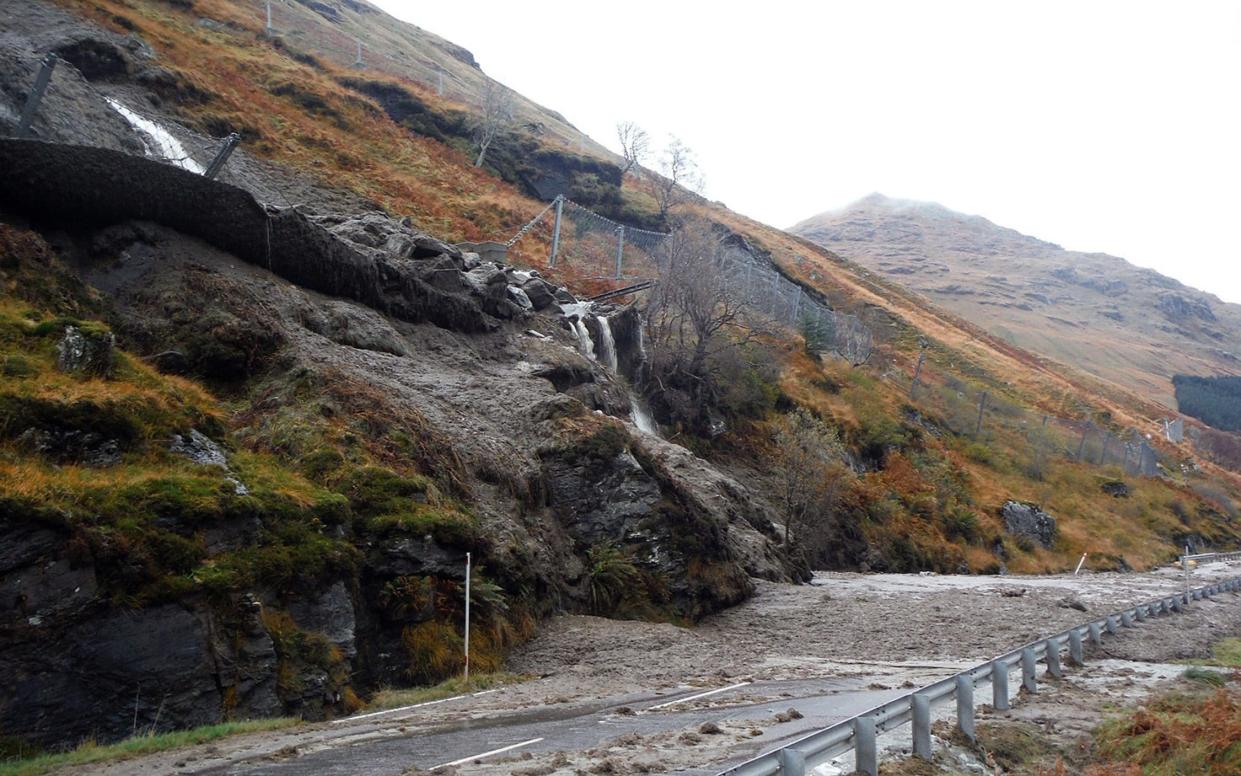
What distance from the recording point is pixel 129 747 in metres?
8.08

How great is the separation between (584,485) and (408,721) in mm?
11105

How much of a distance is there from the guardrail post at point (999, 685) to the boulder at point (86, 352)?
13.1 m

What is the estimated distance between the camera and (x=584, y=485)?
2102cm

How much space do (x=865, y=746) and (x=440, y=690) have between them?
6.78m

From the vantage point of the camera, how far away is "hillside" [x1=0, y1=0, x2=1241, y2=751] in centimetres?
981

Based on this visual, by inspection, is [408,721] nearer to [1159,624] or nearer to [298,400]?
[298,400]

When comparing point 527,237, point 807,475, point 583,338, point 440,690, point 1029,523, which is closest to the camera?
point 440,690

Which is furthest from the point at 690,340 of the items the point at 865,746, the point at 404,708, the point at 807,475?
the point at 865,746

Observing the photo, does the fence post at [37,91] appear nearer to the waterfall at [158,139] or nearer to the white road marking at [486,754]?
the waterfall at [158,139]

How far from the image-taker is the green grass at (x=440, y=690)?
37.7ft

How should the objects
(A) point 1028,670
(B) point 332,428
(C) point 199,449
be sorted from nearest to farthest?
(C) point 199,449 < (A) point 1028,670 < (B) point 332,428

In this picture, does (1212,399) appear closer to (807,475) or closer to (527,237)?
(527,237)

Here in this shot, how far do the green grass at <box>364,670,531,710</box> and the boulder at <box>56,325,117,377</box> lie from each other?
20.5 ft

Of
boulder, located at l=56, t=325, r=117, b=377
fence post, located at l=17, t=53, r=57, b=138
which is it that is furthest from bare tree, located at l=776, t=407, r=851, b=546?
fence post, located at l=17, t=53, r=57, b=138
